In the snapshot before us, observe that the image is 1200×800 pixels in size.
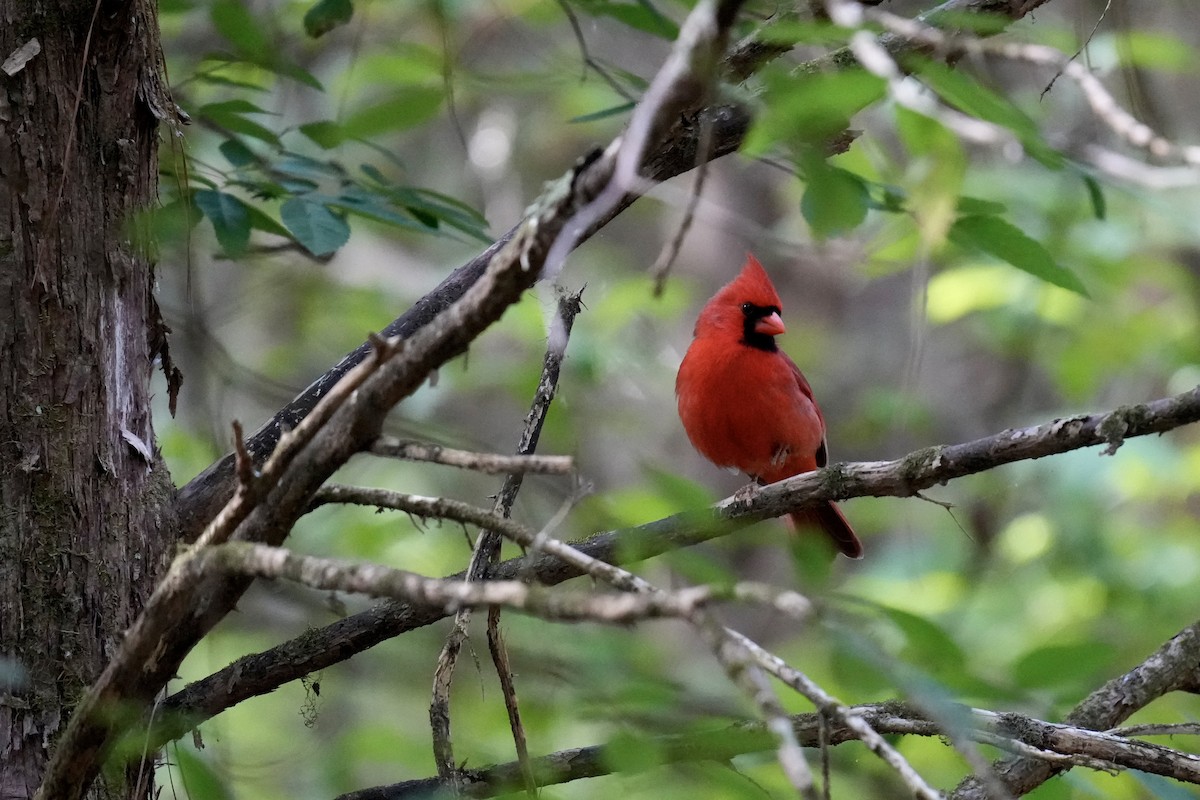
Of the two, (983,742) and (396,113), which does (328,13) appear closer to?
(396,113)

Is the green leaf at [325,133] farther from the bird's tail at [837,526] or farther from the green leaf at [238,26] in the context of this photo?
the bird's tail at [837,526]

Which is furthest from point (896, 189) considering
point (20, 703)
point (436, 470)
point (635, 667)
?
point (436, 470)

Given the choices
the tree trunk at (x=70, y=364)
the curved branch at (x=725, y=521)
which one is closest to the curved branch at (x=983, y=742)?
the curved branch at (x=725, y=521)

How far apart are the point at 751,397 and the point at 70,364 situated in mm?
2883

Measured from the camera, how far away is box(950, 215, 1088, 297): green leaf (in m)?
1.88

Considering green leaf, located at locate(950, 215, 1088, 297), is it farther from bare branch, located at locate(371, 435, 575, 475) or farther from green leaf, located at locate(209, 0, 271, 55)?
green leaf, located at locate(209, 0, 271, 55)

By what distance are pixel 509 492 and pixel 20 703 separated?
74 cm

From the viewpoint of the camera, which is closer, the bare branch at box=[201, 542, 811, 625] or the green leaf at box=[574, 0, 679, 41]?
the bare branch at box=[201, 542, 811, 625]

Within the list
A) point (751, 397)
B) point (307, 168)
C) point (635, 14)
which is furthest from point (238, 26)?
point (751, 397)

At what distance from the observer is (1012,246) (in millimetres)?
1911

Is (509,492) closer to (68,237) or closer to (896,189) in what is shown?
(68,237)

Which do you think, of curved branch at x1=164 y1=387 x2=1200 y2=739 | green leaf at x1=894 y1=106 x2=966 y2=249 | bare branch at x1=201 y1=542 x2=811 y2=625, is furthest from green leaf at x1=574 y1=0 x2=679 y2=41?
bare branch at x1=201 y1=542 x2=811 y2=625

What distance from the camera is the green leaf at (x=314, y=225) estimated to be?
2104 mm

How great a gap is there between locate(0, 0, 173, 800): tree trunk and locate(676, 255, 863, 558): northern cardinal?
8.94 feet
